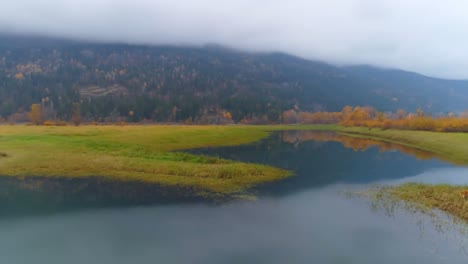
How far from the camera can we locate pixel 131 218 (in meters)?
30.4

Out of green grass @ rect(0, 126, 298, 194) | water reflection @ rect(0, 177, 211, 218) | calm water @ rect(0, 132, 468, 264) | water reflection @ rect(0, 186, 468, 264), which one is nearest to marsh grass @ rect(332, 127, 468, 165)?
green grass @ rect(0, 126, 298, 194)

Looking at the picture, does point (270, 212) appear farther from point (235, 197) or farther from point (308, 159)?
point (308, 159)

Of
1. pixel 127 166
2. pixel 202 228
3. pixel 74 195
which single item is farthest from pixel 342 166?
pixel 74 195

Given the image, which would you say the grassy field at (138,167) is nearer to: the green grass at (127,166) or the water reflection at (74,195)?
the green grass at (127,166)

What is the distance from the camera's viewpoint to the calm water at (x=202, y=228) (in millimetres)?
22891

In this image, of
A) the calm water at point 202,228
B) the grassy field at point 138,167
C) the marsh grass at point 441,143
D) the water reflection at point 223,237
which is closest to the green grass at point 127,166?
the grassy field at point 138,167

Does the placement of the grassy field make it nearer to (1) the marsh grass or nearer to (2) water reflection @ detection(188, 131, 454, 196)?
(2) water reflection @ detection(188, 131, 454, 196)

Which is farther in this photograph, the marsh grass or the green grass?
the marsh grass

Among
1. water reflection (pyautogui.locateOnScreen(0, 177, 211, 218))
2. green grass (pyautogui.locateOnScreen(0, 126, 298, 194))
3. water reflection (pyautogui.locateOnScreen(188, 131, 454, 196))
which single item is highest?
green grass (pyautogui.locateOnScreen(0, 126, 298, 194))

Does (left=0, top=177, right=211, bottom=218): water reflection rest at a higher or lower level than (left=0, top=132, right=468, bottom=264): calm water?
lower

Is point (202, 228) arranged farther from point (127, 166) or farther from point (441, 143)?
point (441, 143)

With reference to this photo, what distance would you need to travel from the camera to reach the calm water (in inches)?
901

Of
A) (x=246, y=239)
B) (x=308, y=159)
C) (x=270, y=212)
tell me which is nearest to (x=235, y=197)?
(x=270, y=212)

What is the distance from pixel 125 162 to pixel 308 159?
37.2 m
